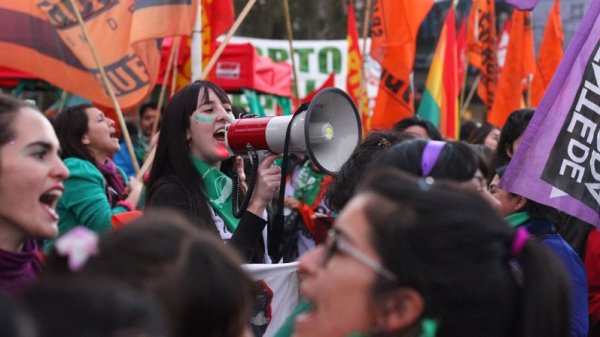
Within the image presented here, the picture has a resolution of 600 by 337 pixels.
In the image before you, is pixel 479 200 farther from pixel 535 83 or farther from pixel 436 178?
pixel 535 83

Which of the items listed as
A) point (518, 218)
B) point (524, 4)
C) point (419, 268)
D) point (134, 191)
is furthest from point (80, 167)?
point (419, 268)

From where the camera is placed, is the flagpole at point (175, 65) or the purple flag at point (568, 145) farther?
the flagpole at point (175, 65)

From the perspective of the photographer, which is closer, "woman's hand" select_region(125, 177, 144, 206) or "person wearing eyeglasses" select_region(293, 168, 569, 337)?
"person wearing eyeglasses" select_region(293, 168, 569, 337)

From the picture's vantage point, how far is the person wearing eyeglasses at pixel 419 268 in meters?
1.85

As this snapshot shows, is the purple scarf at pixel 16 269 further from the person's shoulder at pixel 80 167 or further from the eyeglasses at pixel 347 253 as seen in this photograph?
the person's shoulder at pixel 80 167

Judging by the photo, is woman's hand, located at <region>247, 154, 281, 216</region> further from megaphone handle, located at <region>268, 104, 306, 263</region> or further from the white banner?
the white banner

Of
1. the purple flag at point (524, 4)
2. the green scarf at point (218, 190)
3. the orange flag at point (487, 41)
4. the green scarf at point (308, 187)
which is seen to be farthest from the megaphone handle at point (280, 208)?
the orange flag at point (487, 41)

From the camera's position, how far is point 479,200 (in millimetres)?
1936

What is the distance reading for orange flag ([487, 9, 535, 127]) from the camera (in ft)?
28.6

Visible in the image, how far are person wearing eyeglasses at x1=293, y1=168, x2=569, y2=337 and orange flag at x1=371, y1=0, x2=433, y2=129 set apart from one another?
5.26 metres

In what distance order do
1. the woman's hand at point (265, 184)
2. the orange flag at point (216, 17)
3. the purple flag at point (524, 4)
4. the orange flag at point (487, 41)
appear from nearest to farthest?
the woman's hand at point (265, 184) < the purple flag at point (524, 4) < the orange flag at point (216, 17) < the orange flag at point (487, 41)

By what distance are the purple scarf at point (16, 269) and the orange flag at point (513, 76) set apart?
6891 mm

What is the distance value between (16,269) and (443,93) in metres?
6.31

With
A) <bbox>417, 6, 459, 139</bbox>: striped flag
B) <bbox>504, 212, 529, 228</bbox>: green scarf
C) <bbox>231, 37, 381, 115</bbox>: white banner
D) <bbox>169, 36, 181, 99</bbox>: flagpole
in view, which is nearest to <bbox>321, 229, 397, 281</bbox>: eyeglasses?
<bbox>504, 212, 529, 228</bbox>: green scarf
